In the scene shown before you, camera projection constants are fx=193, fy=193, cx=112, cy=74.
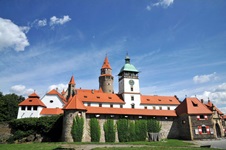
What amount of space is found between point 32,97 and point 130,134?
72.7ft

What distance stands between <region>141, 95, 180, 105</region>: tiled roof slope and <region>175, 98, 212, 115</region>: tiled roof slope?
1211cm

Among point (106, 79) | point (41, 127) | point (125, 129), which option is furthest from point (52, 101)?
point (106, 79)

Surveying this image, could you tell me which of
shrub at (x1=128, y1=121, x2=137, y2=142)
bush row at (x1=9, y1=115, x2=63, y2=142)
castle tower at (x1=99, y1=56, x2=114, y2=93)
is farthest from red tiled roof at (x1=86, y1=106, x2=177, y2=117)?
castle tower at (x1=99, y1=56, x2=114, y2=93)

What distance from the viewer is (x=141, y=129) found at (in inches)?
1325

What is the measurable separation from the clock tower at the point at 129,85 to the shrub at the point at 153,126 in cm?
1259

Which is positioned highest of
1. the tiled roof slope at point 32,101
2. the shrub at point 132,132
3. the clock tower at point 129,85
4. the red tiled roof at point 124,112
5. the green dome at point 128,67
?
the green dome at point 128,67

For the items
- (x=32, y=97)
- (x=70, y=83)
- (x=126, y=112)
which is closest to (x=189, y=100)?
(x=126, y=112)

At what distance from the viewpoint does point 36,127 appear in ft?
108

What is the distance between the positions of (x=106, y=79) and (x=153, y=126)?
113 ft

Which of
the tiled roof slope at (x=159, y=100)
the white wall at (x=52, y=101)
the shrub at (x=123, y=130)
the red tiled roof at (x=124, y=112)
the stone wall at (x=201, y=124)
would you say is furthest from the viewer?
the tiled roof slope at (x=159, y=100)

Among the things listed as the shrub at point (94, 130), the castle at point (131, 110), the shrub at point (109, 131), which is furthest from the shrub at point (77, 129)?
the shrub at point (109, 131)

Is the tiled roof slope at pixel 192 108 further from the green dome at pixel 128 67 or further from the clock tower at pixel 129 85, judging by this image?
the green dome at pixel 128 67

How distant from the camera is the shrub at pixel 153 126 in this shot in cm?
3413

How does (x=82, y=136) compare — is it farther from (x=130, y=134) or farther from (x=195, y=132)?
(x=195, y=132)
